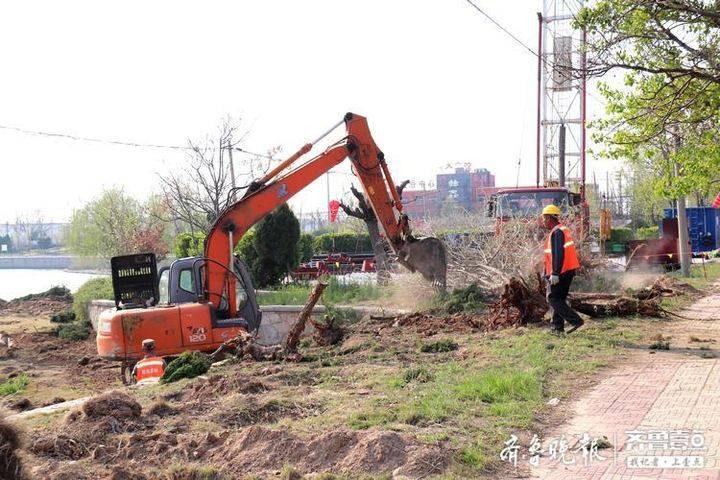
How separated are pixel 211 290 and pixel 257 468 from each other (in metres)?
9.06

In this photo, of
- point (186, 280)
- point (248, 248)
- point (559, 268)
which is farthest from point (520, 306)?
point (248, 248)

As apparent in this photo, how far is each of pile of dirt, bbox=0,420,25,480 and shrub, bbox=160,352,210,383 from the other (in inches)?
238

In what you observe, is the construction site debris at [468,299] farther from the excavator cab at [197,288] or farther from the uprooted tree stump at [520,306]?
the excavator cab at [197,288]

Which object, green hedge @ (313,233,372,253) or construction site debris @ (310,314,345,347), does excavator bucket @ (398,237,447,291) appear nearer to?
construction site debris @ (310,314,345,347)

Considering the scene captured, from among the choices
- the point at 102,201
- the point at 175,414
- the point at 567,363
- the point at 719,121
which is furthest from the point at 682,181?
the point at 102,201

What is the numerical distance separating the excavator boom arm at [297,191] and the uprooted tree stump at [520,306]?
3647 millimetres

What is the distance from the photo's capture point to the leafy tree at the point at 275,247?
24.2 metres

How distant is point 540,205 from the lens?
20.8m

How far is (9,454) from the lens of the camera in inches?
201

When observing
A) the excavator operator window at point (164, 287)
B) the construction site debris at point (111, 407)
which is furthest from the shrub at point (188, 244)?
the construction site debris at point (111, 407)

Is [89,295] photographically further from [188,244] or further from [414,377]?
[414,377]

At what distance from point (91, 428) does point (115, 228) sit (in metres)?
30.2

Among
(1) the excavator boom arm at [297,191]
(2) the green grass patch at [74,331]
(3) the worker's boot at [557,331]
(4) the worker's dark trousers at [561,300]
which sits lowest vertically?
(2) the green grass patch at [74,331]

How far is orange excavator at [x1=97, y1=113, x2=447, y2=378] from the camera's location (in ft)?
46.7
